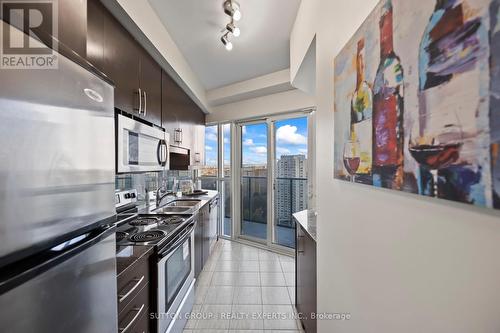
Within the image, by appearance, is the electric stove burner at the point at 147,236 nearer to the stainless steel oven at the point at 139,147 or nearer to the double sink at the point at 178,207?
the stainless steel oven at the point at 139,147

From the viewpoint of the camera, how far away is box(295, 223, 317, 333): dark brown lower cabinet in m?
1.44

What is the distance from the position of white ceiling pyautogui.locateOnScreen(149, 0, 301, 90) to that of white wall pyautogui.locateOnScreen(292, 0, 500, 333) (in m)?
0.86

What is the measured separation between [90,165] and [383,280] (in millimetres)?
1036

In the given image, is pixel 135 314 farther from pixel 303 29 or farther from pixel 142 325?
pixel 303 29

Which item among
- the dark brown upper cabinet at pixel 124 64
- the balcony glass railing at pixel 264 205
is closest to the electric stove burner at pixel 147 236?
the dark brown upper cabinet at pixel 124 64

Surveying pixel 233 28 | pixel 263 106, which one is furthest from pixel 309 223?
pixel 263 106

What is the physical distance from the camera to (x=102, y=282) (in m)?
0.74

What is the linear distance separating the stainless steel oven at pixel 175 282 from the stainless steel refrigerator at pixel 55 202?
634mm

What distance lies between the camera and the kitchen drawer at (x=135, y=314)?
3.39 feet

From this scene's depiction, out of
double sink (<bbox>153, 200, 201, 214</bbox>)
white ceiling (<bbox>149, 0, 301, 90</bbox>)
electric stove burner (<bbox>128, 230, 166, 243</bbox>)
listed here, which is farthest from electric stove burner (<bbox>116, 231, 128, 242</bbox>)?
white ceiling (<bbox>149, 0, 301, 90</bbox>)

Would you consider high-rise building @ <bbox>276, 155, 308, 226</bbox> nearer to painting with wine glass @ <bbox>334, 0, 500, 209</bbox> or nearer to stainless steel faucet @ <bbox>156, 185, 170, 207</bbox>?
stainless steel faucet @ <bbox>156, 185, 170, 207</bbox>

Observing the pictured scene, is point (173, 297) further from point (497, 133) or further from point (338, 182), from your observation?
point (497, 133)

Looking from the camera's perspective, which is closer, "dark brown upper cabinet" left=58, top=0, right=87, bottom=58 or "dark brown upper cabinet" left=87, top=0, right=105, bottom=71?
"dark brown upper cabinet" left=58, top=0, right=87, bottom=58

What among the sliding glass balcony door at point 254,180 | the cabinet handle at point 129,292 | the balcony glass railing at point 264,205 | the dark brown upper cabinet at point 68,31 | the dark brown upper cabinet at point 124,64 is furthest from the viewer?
the sliding glass balcony door at point 254,180
